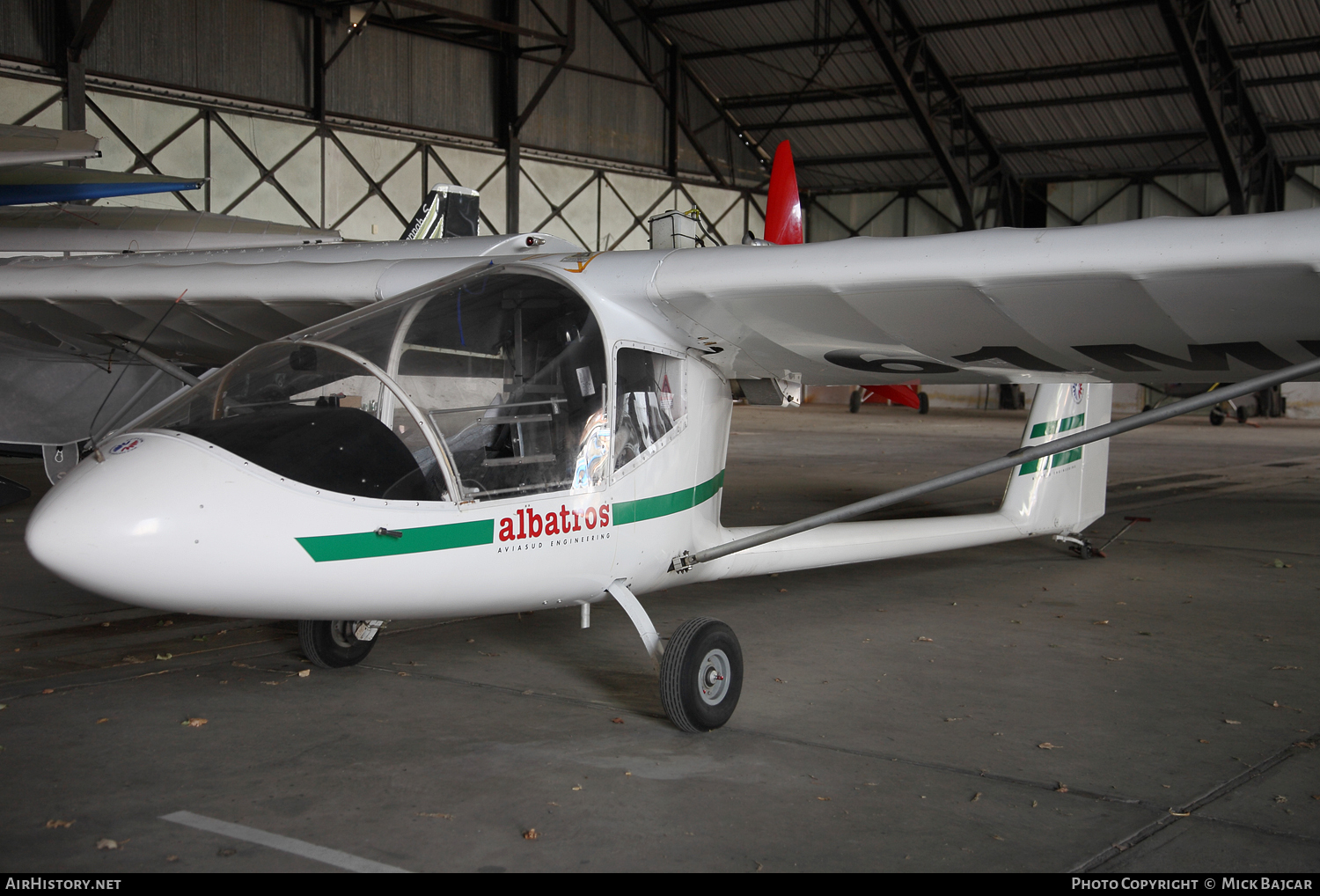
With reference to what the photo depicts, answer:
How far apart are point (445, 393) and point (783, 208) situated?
2684 mm

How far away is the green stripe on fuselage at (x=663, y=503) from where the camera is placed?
15.8 feet

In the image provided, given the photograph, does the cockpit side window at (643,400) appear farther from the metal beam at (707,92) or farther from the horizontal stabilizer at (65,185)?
the metal beam at (707,92)

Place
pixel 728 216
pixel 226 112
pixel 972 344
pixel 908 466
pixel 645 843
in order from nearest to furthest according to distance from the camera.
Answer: pixel 645 843, pixel 972 344, pixel 908 466, pixel 226 112, pixel 728 216

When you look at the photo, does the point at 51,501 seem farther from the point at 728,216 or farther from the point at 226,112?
the point at 728,216

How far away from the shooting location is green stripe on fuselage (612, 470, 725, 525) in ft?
15.8

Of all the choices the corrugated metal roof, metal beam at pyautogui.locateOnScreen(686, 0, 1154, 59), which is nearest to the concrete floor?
the corrugated metal roof

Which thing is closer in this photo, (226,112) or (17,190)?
(17,190)

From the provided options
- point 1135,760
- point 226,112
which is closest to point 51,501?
point 1135,760

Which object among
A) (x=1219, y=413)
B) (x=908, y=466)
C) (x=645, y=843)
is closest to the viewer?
(x=645, y=843)

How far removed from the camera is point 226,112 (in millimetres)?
23031

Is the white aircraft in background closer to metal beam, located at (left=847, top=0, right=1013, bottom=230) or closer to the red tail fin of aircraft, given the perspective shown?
the red tail fin of aircraft

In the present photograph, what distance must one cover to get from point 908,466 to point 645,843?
1299 centimetres

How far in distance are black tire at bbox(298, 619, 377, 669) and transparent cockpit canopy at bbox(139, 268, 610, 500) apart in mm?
1358

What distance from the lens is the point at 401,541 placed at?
405cm
